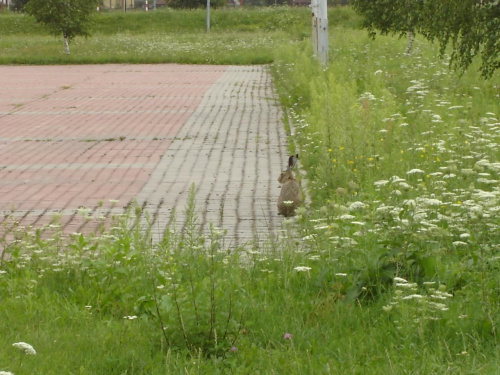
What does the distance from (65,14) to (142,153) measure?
84.9ft

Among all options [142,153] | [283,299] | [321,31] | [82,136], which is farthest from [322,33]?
[283,299]

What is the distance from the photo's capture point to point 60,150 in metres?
12.9

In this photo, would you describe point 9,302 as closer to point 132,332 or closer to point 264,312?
point 132,332

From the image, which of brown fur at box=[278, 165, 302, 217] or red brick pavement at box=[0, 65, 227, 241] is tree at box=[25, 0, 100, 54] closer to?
red brick pavement at box=[0, 65, 227, 241]

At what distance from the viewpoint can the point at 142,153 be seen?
12477mm

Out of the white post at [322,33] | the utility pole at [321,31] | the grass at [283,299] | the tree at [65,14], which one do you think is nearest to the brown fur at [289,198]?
the grass at [283,299]

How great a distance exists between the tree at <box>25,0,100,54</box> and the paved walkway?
41.5 ft

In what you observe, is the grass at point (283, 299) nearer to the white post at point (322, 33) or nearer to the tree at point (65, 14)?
the white post at point (322, 33)

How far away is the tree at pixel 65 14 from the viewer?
3625cm

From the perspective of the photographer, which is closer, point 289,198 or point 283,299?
point 283,299

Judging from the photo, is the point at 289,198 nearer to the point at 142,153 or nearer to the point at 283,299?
the point at 283,299

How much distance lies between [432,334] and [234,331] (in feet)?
3.50

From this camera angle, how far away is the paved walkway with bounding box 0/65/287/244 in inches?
336

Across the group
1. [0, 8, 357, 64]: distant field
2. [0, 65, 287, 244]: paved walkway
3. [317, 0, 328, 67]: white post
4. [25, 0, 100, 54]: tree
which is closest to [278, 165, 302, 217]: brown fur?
[0, 65, 287, 244]: paved walkway
